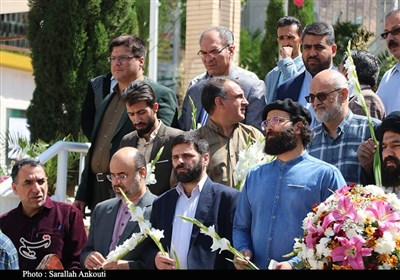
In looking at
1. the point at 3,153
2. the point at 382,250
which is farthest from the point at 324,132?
the point at 3,153

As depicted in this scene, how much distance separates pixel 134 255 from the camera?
6094 mm

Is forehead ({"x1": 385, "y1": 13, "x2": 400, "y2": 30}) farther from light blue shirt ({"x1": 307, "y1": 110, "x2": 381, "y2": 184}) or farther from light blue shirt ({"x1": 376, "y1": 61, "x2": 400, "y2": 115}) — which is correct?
light blue shirt ({"x1": 307, "y1": 110, "x2": 381, "y2": 184})

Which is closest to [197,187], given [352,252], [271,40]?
[352,252]

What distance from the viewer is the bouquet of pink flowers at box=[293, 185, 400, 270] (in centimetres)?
439

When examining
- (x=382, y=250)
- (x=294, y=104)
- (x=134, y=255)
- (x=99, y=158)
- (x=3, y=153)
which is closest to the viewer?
(x=382, y=250)

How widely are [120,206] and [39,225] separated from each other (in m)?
0.71

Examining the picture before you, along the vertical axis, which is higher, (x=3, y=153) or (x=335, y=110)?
(x=335, y=110)

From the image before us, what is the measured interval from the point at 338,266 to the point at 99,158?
11.0 feet

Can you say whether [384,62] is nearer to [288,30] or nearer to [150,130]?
[288,30]

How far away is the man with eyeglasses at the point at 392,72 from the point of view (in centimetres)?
676

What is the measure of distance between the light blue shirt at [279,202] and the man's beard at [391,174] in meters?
0.24

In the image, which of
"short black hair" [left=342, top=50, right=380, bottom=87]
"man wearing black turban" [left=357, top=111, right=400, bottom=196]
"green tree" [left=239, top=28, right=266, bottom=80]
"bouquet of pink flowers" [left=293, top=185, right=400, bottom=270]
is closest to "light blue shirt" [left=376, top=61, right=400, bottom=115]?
"short black hair" [left=342, top=50, right=380, bottom=87]

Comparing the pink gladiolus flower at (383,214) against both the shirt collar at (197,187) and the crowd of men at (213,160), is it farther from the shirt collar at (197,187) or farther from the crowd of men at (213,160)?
the shirt collar at (197,187)

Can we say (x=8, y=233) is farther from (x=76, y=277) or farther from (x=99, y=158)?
(x=76, y=277)
